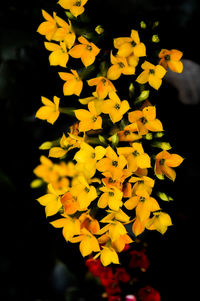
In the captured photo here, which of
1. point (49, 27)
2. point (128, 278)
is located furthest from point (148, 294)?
point (49, 27)

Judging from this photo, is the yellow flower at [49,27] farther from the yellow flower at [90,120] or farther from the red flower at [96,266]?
the red flower at [96,266]

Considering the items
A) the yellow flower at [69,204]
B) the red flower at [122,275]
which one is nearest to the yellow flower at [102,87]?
the yellow flower at [69,204]

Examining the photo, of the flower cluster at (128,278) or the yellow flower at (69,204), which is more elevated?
the yellow flower at (69,204)

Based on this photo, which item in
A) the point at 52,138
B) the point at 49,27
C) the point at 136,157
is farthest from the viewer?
the point at 52,138

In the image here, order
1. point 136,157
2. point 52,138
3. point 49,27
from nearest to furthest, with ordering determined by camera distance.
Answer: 1. point 136,157
2. point 49,27
3. point 52,138

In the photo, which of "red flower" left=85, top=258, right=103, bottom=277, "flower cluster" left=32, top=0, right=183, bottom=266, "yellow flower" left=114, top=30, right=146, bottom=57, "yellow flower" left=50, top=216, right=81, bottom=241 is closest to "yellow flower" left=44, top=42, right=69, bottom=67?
"flower cluster" left=32, top=0, right=183, bottom=266

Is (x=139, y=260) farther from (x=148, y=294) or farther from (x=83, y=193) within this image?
(x=83, y=193)

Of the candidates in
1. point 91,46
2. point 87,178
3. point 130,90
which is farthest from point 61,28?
point 87,178

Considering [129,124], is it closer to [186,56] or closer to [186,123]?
[186,123]
